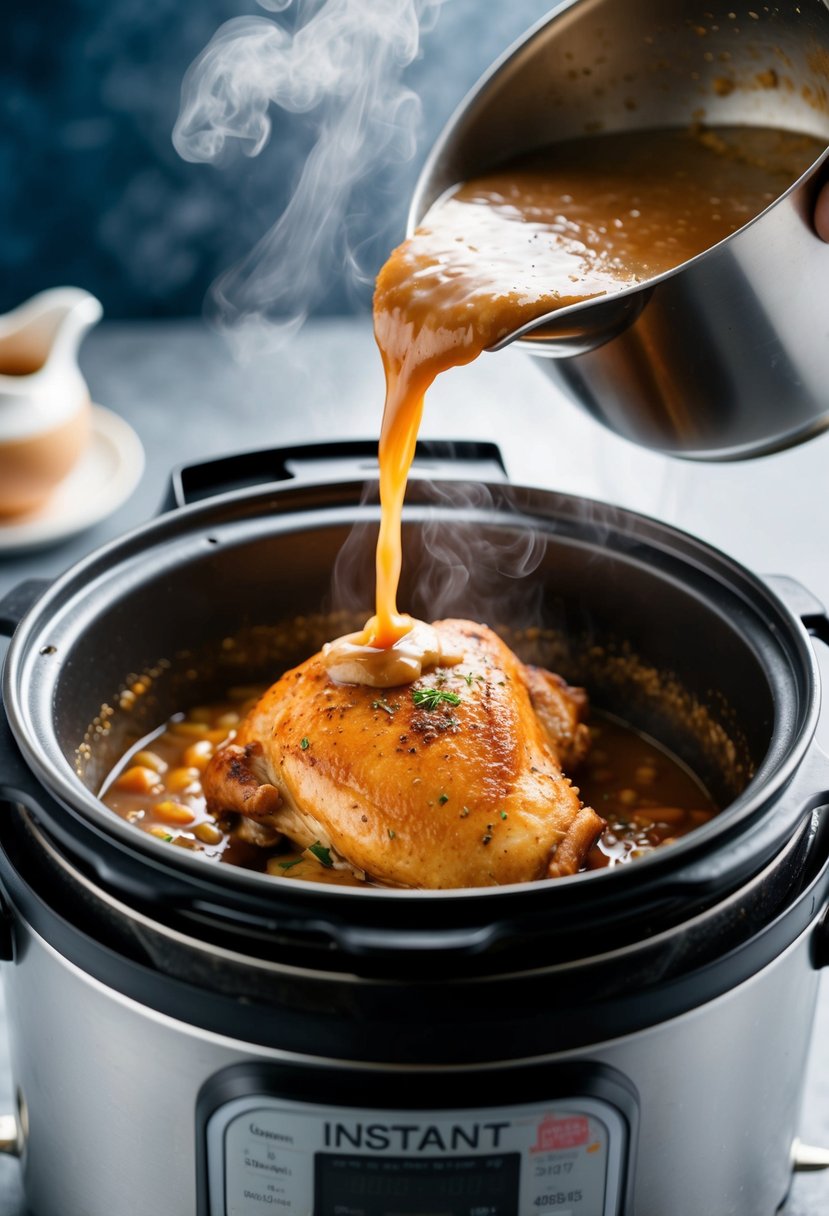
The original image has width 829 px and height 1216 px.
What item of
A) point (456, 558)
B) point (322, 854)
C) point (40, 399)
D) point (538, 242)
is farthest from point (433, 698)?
point (40, 399)

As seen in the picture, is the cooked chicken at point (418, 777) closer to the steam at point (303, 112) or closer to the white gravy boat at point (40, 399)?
the white gravy boat at point (40, 399)

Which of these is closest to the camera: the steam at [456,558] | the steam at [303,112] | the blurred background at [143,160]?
the steam at [456,558]

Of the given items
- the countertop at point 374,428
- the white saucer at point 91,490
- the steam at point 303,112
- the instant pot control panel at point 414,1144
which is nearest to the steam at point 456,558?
the countertop at point 374,428

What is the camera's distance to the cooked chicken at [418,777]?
1624mm

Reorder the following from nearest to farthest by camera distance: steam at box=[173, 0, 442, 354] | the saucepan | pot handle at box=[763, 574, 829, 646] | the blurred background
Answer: the saucepan, pot handle at box=[763, 574, 829, 646], steam at box=[173, 0, 442, 354], the blurred background

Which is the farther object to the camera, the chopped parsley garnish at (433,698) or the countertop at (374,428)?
the countertop at (374,428)

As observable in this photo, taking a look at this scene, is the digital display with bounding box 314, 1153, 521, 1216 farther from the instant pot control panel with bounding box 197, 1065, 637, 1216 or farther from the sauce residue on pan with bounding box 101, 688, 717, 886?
the sauce residue on pan with bounding box 101, 688, 717, 886

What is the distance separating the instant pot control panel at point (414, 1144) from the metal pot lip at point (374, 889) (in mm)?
186

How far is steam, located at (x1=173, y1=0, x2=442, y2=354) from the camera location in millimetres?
3154

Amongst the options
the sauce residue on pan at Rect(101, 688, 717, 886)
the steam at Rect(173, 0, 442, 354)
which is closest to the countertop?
the steam at Rect(173, 0, 442, 354)

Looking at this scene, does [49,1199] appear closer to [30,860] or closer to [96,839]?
[30,860]

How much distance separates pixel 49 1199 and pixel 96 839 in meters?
0.58

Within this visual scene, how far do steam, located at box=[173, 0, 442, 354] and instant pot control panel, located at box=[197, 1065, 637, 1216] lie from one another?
216 cm

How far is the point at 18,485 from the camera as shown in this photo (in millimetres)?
2762
